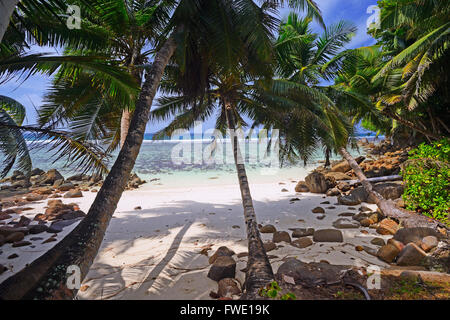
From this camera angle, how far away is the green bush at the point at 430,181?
4.59m

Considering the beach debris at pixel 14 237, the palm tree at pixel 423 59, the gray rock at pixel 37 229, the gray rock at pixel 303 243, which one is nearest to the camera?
the gray rock at pixel 303 243

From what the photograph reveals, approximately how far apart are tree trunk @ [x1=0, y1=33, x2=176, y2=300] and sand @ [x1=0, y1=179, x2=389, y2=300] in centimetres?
124

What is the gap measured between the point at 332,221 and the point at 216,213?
3.57 meters

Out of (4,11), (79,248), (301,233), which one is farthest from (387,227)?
(4,11)

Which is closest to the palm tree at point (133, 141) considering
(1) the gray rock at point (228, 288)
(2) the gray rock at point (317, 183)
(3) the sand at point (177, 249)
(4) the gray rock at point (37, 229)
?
(3) the sand at point (177, 249)

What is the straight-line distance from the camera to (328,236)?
4.31 metres

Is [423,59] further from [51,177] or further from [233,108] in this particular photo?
[51,177]

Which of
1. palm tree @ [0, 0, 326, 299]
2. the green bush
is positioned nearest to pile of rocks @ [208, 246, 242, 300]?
palm tree @ [0, 0, 326, 299]

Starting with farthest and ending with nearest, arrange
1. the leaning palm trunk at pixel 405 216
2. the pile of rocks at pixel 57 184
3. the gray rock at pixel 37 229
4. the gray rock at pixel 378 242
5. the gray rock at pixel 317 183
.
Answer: the pile of rocks at pixel 57 184, the gray rock at pixel 317 183, the gray rock at pixel 37 229, the leaning palm trunk at pixel 405 216, the gray rock at pixel 378 242

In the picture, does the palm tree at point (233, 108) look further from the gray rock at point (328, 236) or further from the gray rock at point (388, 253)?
the gray rock at point (388, 253)

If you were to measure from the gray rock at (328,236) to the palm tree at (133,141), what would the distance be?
3893 millimetres

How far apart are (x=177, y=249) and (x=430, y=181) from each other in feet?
19.3

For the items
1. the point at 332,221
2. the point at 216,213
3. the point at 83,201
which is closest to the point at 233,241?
the point at 216,213
